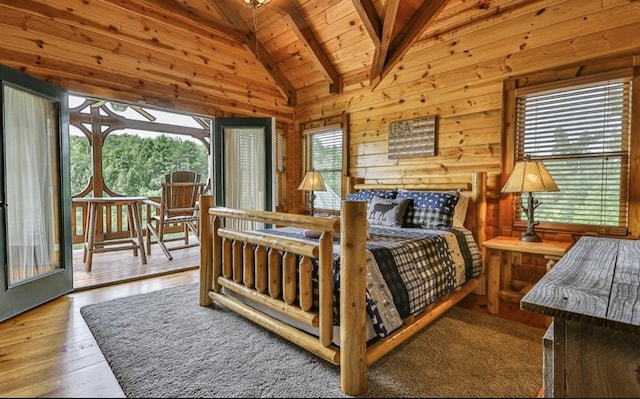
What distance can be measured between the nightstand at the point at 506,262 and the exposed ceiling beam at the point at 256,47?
361 centimetres

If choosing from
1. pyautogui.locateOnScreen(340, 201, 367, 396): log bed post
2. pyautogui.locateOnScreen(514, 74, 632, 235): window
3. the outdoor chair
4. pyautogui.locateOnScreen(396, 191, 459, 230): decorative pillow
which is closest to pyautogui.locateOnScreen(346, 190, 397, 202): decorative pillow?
pyautogui.locateOnScreen(396, 191, 459, 230): decorative pillow

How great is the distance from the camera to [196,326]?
218cm

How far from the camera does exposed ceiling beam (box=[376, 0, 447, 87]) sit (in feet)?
10.6

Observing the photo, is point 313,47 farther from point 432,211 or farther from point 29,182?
point 29,182

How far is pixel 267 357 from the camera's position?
178 cm

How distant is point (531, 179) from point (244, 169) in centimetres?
329

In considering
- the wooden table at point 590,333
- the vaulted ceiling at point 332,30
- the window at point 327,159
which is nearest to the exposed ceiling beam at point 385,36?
the vaulted ceiling at point 332,30

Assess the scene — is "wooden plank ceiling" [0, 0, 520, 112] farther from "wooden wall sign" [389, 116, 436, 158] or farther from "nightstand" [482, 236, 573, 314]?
"nightstand" [482, 236, 573, 314]

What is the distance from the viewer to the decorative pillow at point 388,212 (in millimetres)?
2930

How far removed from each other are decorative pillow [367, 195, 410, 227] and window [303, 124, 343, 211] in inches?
50.4

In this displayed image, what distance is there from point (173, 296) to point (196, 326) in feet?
2.52

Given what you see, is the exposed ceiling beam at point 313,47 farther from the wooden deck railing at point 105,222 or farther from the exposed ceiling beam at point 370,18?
the wooden deck railing at point 105,222

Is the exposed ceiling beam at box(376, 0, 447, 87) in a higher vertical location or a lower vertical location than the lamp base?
higher

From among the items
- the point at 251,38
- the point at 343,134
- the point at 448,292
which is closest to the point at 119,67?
the point at 251,38
